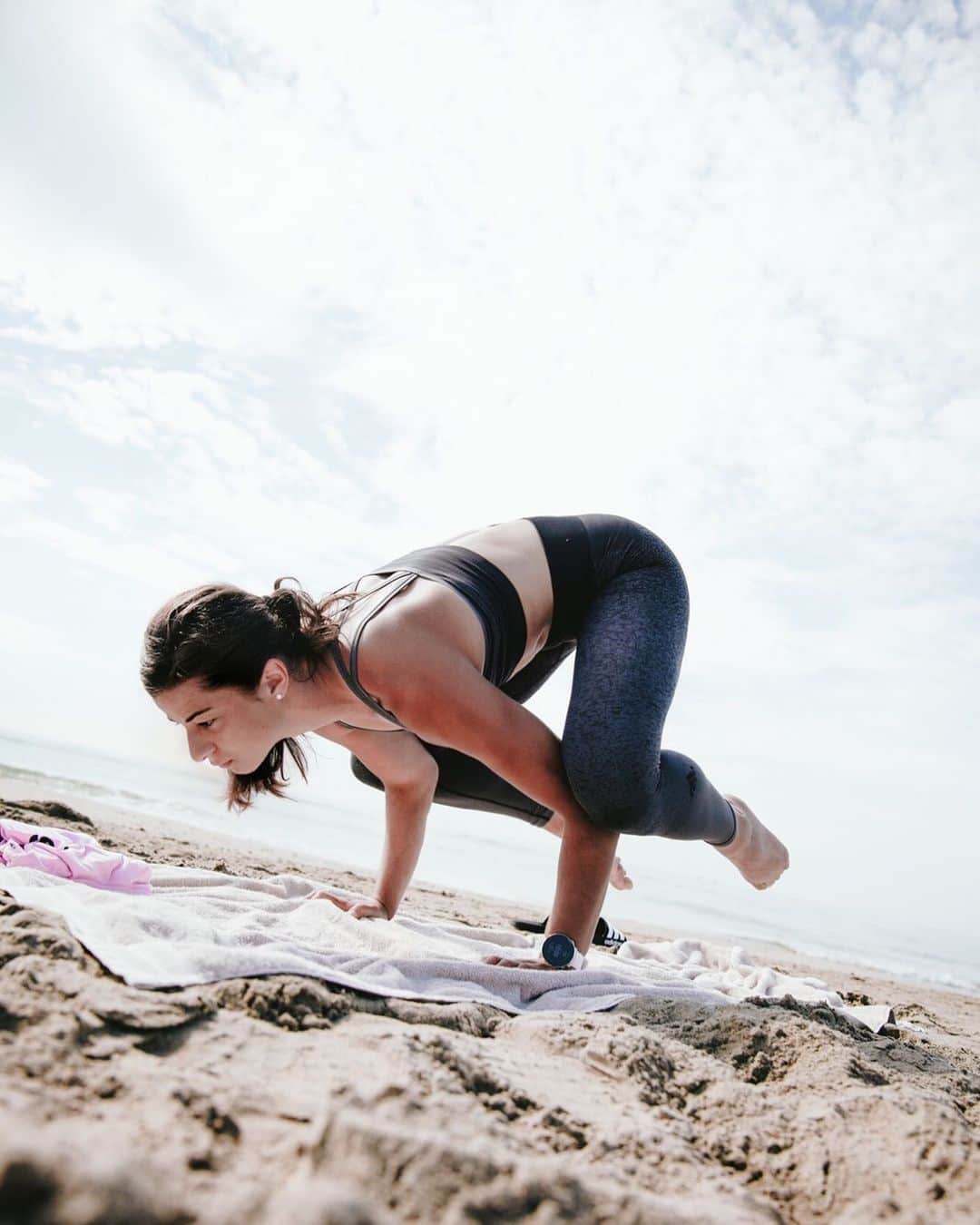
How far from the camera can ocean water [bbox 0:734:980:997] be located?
8.41m

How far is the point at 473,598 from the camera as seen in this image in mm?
2521

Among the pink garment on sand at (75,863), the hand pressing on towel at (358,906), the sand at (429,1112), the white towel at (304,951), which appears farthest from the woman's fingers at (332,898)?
the sand at (429,1112)

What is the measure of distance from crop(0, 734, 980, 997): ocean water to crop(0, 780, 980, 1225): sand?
4239 millimetres

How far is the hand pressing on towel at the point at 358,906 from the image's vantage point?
9.82 feet

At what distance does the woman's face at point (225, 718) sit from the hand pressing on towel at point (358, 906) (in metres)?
0.68

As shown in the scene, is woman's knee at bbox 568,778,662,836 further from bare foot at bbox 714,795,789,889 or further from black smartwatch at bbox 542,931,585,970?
bare foot at bbox 714,795,789,889

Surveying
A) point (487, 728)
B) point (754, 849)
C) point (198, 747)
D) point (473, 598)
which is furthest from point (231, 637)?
point (754, 849)

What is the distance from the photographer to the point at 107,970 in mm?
1577

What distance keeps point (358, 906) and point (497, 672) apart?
1.01 meters

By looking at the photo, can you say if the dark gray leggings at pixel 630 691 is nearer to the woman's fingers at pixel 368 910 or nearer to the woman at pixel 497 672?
the woman at pixel 497 672

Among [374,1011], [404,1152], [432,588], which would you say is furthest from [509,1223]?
[432,588]

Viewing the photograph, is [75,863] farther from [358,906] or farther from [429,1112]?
[429,1112]

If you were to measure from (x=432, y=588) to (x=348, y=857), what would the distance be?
252 inches

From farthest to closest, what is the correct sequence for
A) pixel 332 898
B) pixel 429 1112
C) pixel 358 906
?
pixel 332 898
pixel 358 906
pixel 429 1112
